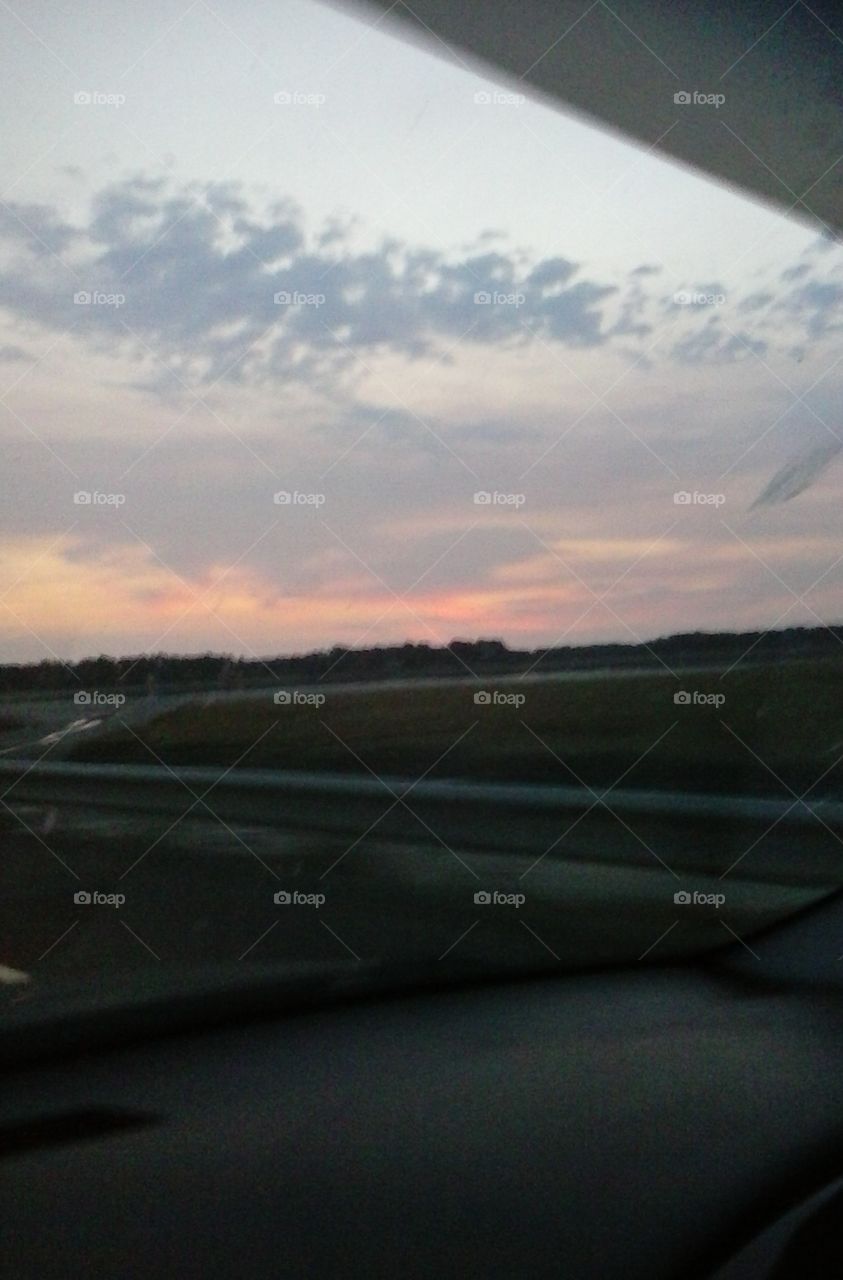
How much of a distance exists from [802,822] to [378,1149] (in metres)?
2.37

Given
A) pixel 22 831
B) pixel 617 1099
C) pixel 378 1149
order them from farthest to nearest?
pixel 22 831, pixel 617 1099, pixel 378 1149

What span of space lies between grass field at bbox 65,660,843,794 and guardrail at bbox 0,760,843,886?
60mm

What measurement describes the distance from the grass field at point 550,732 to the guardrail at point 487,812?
6cm

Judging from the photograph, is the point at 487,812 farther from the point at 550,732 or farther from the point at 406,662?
the point at 406,662

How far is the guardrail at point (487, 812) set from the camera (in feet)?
12.2

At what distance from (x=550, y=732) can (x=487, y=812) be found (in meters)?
0.40

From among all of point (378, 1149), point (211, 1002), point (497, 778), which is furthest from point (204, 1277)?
point (497, 778)

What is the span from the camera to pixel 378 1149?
239 cm

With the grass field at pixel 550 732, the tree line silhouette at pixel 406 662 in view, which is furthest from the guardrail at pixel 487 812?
the tree line silhouette at pixel 406 662

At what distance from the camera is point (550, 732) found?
4.32 m

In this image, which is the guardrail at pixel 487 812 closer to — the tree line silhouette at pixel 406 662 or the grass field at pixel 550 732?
the grass field at pixel 550 732

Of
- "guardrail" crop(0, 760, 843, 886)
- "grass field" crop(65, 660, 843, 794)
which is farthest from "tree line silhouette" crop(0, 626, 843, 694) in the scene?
"guardrail" crop(0, 760, 843, 886)

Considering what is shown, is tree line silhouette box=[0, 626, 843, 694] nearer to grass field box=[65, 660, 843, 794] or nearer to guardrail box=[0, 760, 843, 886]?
grass field box=[65, 660, 843, 794]

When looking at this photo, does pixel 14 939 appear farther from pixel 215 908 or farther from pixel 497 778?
pixel 497 778
